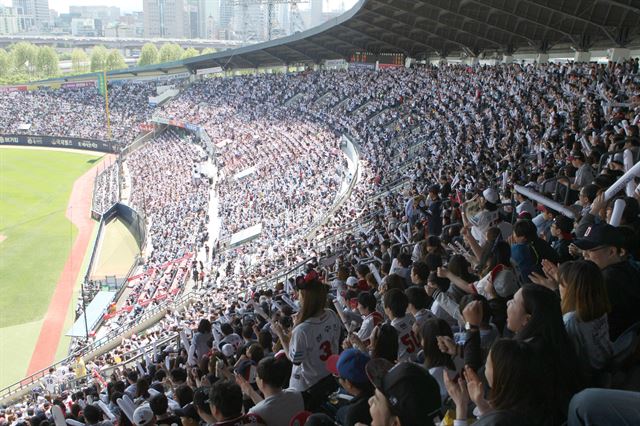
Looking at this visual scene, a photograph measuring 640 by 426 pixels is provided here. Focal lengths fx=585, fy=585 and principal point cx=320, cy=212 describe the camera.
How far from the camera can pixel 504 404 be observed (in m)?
2.26

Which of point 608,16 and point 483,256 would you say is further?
point 608,16

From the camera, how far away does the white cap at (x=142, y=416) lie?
175 inches

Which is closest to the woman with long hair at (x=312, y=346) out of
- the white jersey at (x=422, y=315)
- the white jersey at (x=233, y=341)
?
the white jersey at (x=422, y=315)

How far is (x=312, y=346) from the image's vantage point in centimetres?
402

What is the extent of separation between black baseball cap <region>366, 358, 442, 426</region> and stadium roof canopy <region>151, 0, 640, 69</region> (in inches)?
907

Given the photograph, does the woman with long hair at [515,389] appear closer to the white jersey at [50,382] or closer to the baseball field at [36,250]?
the white jersey at [50,382]

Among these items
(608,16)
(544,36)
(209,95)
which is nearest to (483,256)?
(608,16)

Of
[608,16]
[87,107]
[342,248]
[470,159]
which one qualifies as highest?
[608,16]

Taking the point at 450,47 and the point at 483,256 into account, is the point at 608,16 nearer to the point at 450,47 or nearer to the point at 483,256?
the point at 450,47

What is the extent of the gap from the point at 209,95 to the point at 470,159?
4482cm

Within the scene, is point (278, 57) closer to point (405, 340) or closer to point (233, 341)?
point (233, 341)

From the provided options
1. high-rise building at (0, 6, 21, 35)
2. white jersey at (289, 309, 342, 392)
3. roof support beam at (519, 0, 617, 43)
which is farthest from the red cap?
high-rise building at (0, 6, 21, 35)

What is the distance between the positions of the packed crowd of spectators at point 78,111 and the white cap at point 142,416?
182 ft

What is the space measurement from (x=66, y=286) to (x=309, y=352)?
79.3ft
